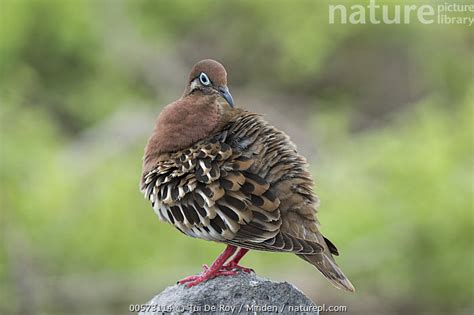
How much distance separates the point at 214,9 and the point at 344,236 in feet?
41.8

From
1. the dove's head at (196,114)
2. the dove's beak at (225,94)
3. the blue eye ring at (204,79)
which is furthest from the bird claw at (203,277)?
the blue eye ring at (204,79)

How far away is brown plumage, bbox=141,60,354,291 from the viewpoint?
6465mm

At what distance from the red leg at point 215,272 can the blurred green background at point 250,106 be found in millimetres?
7521

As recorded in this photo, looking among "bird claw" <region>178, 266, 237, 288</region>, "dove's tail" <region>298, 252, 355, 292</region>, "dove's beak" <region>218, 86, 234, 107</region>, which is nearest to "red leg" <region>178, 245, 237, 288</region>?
"bird claw" <region>178, 266, 237, 288</region>

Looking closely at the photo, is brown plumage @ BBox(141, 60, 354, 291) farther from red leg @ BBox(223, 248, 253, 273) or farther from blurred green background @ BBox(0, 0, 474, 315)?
blurred green background @ BBox(0, 0, 474, 315)

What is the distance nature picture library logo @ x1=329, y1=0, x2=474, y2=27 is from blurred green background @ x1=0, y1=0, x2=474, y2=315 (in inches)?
19.0

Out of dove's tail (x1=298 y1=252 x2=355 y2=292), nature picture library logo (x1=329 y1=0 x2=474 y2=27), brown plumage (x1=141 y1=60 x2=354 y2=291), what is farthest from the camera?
nature picture library logo (x1=329 y1=0 x2=474 y2=27)

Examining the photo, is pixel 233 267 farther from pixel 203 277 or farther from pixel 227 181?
pixel 227 181

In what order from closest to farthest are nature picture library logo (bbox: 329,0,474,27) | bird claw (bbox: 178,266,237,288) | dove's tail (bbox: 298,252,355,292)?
dove's tail (bbox: 298,252,355,292), bird claw (bbox: 178,266,237,288), nature picture library logo (bbox: 329,0,474,27)

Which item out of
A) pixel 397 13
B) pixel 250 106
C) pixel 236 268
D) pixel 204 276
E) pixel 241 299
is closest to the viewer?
pixel 241 299

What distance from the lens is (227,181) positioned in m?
6.64

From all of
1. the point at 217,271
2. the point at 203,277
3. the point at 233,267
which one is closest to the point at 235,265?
the point at 233,267

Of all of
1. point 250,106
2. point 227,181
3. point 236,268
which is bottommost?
point 236,268

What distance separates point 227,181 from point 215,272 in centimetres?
67
